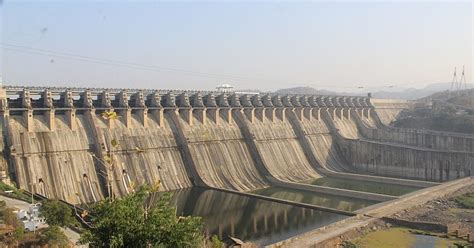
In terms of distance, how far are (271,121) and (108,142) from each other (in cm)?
2164

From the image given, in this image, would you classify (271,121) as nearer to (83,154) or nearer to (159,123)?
(159,123)

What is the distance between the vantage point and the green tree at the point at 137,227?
11383mm

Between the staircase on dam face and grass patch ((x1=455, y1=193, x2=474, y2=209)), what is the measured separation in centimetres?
1135

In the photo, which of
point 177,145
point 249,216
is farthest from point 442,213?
point 177,145

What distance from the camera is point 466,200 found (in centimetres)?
3419

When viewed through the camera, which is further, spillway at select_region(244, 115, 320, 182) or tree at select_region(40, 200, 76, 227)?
spillway at select_region(244, 115, 320, 182)

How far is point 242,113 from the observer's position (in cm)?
5028

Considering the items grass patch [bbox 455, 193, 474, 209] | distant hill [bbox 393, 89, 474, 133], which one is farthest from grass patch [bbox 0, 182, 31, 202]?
distant hill [bbox 393, 89, 474, 133]

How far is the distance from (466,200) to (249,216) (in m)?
16.1

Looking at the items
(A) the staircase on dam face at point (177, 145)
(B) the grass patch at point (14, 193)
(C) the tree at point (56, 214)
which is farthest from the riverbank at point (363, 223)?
(B) the grass patch at point (14, 193)

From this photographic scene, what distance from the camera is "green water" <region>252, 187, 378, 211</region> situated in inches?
1411

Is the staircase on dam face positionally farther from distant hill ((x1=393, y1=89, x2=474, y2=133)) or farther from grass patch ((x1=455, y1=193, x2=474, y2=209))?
distant hill ((x1=393, y1=89, x2=474, y2=133))

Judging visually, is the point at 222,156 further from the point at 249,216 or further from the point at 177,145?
the point at 249,216

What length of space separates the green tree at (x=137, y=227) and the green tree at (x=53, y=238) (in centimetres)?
586
